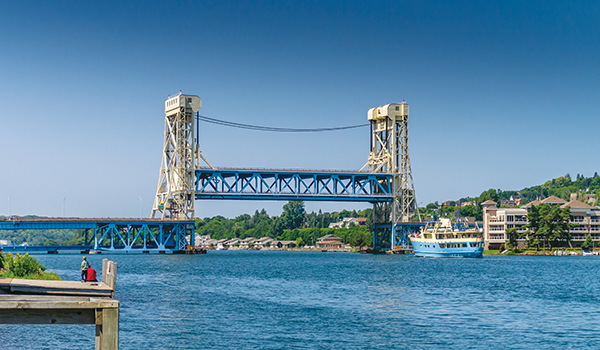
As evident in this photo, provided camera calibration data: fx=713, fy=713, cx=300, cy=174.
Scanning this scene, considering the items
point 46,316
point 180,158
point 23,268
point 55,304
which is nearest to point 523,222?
point 180,158

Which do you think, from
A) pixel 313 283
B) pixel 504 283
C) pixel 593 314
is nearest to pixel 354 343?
pixel 593 314

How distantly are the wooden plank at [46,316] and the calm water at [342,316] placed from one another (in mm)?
11403

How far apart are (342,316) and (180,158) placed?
8088cm

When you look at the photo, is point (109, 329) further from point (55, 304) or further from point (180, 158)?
point (180, 158)

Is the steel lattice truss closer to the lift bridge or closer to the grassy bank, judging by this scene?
the lift bridge

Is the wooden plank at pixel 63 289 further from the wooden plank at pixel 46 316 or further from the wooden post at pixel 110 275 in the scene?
the wooden plank at pixel 46 316

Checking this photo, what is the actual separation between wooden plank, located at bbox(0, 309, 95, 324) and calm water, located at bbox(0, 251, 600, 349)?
37.4 feet

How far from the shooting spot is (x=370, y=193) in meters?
122

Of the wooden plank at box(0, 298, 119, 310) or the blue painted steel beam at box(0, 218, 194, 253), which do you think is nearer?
the wooden plank at box(0, 298, 119, 310)

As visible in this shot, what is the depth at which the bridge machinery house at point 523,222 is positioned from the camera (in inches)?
5812

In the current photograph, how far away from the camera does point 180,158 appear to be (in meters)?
113

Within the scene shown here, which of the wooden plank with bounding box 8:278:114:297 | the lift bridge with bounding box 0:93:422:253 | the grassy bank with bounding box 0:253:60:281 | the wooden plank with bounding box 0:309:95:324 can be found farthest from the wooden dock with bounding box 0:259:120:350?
the lift bridge with bounding box 0:93:422:253

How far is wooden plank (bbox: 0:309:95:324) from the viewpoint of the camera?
15.4 metres

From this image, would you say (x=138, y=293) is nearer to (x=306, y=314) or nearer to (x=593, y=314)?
(x=306, y=314)
